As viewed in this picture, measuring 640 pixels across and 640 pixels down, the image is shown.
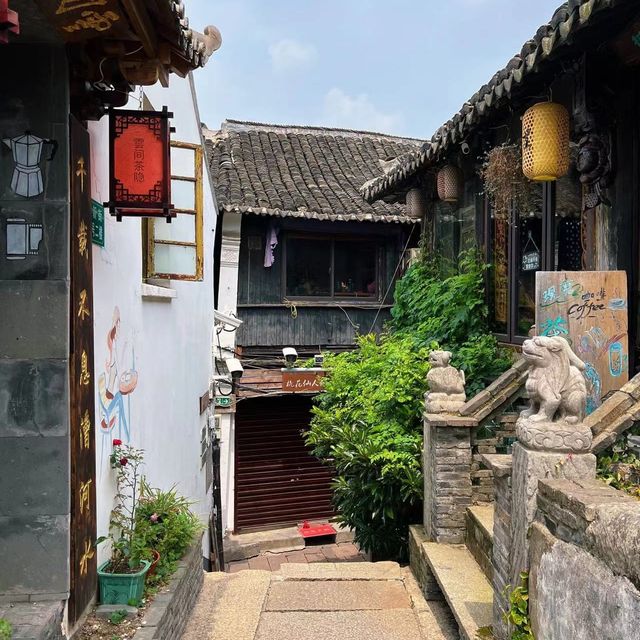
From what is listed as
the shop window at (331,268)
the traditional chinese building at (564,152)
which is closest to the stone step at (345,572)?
the traditional chinese building at (564,152)

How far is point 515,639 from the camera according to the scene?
361cm

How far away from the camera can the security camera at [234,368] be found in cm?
1231

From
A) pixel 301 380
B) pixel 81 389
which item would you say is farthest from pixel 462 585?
pixel 301 380

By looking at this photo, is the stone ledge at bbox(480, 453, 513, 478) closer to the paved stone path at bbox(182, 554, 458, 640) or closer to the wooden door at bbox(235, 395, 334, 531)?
the paved stone path at bbox(182, 554, 458, 640)

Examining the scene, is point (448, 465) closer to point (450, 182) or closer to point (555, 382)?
point (555, 382)

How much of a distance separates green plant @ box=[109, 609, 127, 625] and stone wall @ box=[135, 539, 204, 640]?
16 cm

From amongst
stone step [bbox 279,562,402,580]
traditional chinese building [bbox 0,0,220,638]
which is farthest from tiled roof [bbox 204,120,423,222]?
traditional chinese building [bbox 0,0,220,638]

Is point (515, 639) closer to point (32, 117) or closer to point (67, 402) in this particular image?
point (67, 402)

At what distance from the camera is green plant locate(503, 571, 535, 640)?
140 inches

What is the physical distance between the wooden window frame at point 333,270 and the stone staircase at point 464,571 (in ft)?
24.6

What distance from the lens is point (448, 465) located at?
20.2 ft

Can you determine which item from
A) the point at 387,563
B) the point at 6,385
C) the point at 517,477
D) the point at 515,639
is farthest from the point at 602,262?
the point at 6,385

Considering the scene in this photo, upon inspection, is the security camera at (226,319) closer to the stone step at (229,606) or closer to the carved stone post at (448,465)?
the stone step at (229,606)

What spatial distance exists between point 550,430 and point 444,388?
2.87 metres
